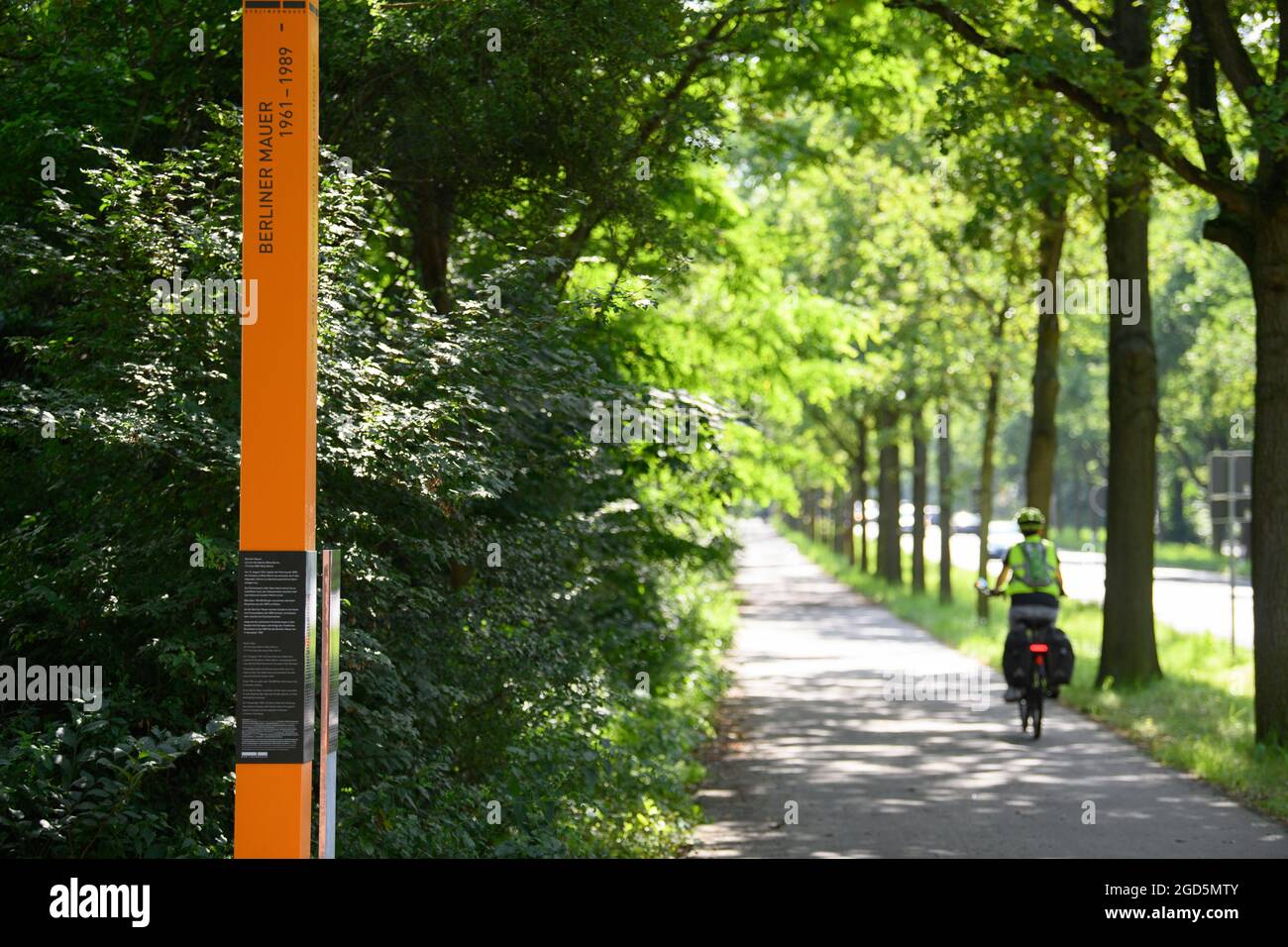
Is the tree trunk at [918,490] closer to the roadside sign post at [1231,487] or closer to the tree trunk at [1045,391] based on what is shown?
the roadside sign post at [1231,487]

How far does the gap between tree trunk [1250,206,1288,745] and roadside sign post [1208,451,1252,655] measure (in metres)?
11.7

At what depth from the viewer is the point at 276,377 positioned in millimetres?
5090

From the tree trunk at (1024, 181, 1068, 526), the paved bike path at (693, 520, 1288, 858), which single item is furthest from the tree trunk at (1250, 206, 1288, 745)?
the tree trunk at (1024, 181, 1068, 526)

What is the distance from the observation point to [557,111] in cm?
1048

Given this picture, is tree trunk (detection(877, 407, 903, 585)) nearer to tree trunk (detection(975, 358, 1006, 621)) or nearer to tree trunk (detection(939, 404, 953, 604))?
tree trunk (detection(939, 404, 953, 604))

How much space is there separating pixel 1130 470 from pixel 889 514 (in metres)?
26.9

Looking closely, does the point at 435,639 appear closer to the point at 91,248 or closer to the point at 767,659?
the point at 91,248

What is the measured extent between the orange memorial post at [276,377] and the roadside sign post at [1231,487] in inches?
868

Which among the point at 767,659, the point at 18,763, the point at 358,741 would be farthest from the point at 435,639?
the point at 767,659

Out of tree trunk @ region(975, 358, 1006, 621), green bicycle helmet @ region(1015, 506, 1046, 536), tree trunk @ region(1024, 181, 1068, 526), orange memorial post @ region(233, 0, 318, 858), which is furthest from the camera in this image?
tree trunk @ region(975, 358, 1006, 621)

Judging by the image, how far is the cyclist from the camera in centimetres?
1562

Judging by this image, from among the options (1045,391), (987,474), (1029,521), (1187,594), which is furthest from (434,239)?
(1187,594)

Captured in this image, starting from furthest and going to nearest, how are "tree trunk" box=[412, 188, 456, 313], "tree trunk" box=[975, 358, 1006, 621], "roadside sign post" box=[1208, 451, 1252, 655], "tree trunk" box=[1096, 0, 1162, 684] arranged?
"tree trunk" box=[975, 358, 1006, 621]
"roadside sign post" box=[1208, 451, 1252, 655]
"tree trunk" box=[1096, 0, 1162, 684]
"tree trunk" box=[412, 188, 456, 313]
